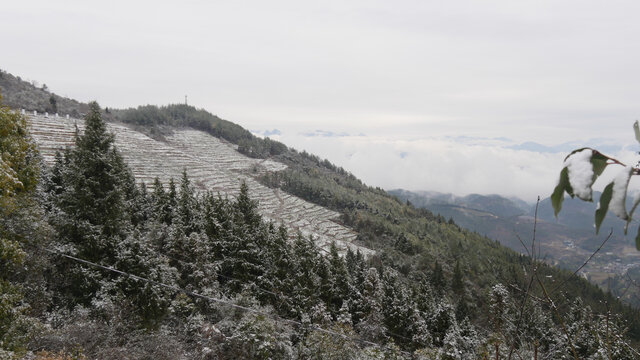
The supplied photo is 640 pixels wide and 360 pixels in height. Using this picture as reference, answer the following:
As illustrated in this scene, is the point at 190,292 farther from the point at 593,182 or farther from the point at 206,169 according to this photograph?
the point at 206,169

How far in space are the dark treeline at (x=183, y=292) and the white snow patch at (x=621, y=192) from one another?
2.59 ft

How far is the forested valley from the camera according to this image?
6938 mm

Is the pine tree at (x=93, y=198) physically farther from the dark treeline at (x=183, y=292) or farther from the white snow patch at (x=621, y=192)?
the white snow patch at (x=621, y=192)

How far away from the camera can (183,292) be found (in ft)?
45.1

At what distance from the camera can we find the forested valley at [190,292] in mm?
6938

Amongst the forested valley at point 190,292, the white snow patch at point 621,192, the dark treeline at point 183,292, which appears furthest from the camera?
the dark treeline at point 183,292

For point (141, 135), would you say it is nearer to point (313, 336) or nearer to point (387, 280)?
point (387, 280)

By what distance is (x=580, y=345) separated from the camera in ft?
62.8

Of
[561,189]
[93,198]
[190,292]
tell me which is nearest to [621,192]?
[561,189]

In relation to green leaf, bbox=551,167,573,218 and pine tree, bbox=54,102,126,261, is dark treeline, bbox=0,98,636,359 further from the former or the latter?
green leaf, bbox=551,167,573,218

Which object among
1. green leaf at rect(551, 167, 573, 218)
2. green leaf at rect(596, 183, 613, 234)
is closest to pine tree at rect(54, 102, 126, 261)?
green leaf at rect(551, 167, 573, 218)

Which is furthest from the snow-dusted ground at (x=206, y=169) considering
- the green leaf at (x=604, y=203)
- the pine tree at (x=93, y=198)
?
the green leaf at (x=604, y=203)

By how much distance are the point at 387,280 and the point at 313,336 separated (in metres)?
12.7

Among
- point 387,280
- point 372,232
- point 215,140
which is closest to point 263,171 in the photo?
point 215,140
